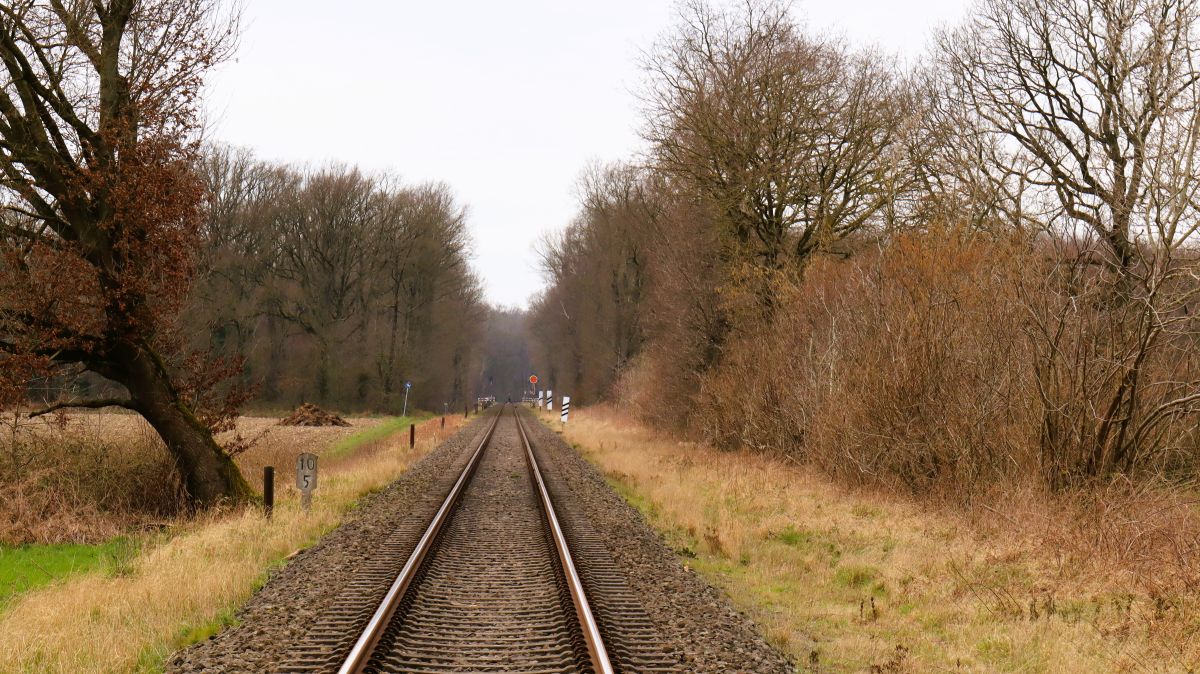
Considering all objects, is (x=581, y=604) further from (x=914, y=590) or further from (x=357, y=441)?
(x=357, y=441)

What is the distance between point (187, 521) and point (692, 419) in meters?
15.0

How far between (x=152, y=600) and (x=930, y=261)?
11.1 metres

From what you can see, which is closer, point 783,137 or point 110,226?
point 110,226

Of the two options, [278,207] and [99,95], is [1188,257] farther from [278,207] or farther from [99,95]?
[278,207]

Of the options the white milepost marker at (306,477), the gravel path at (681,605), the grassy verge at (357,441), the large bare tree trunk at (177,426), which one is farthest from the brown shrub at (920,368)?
the grassy verge at (357,441)

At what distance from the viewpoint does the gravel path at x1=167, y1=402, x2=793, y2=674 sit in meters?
6.39

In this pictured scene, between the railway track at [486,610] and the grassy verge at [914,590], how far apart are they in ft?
4.45

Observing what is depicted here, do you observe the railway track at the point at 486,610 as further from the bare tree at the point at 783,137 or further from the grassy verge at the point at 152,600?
the bare tree at the point at 783,137

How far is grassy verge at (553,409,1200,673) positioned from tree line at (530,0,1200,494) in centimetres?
148

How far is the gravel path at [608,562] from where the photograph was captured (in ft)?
21.0

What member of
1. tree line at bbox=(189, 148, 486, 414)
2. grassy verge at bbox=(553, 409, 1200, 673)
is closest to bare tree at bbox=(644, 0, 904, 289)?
grassy verge at bbox=(553, 409, 1200, 673)

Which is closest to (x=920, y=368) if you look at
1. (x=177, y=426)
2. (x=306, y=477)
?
(x=306, y=477)

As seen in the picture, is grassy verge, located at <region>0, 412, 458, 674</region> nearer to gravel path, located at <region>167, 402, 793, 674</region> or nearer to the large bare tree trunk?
gravel path, located at <region>167, 402, 793, 674</region>

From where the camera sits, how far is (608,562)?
388 inches
